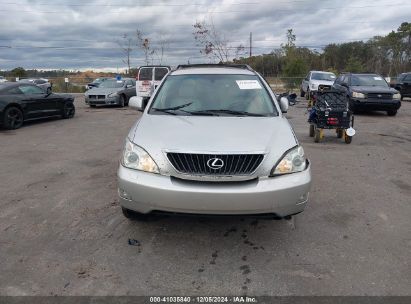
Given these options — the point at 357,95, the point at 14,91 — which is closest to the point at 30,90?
the point at 14,91

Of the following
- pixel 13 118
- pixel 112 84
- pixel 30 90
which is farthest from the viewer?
pixel 112 84

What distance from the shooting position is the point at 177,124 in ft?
13.7

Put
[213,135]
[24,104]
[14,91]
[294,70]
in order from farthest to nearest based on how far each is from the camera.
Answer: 1. [294,70]
2. [24,104]
3. [14,91]
4. [213,135]

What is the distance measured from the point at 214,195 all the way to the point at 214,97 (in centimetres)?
187

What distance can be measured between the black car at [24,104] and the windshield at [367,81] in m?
11.4

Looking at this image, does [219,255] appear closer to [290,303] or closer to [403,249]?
[290,303]

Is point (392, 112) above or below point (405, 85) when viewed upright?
below

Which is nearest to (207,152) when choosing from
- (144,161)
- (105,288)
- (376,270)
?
(144,161)

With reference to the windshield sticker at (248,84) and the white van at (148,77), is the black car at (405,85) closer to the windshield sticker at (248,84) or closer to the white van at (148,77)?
the white van at (148,77)

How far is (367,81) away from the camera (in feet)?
51.1

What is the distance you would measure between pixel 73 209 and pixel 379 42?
56651 mm

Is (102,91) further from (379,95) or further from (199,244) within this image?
(199,244)

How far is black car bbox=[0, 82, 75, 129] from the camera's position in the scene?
11.6m

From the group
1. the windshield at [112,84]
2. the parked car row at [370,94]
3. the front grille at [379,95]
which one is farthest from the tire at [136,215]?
the windshield at [112,84]
